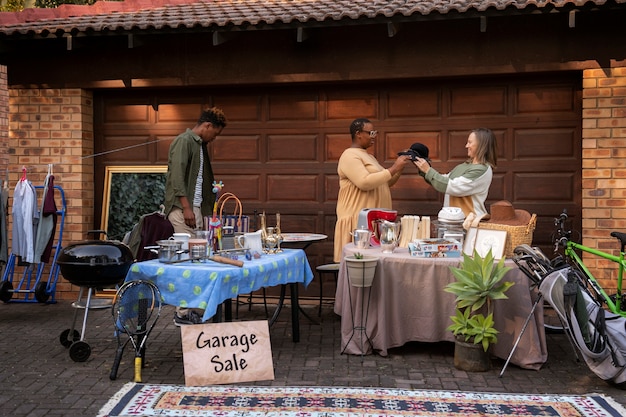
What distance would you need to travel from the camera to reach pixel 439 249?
19.4 feet

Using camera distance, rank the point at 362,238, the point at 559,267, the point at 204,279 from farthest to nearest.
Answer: the point at 362,238 → the point at 559,267 → the point at 204,279

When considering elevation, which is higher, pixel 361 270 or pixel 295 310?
pixel 361 270

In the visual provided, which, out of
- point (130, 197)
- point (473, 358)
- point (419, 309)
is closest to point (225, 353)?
point (419, 309)

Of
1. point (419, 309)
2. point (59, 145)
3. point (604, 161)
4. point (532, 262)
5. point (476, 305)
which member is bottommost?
point (419, 309)

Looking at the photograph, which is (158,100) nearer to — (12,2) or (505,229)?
(505,229)

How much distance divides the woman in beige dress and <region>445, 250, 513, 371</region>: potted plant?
1531 millimetres

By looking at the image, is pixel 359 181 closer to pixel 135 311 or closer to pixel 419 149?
pixel 419 149

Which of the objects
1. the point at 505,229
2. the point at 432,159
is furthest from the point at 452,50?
the point at 505,229

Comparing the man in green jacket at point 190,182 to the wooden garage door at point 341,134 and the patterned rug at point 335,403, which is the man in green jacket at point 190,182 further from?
the wooden garage door at point 341,134

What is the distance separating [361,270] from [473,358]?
3.75ft

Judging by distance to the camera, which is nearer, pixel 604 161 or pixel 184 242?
pixel 184 242

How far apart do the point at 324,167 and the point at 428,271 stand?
3.08 meters

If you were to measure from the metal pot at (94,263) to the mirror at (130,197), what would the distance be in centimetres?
317

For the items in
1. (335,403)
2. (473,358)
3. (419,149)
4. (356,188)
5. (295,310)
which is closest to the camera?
(335,403)
